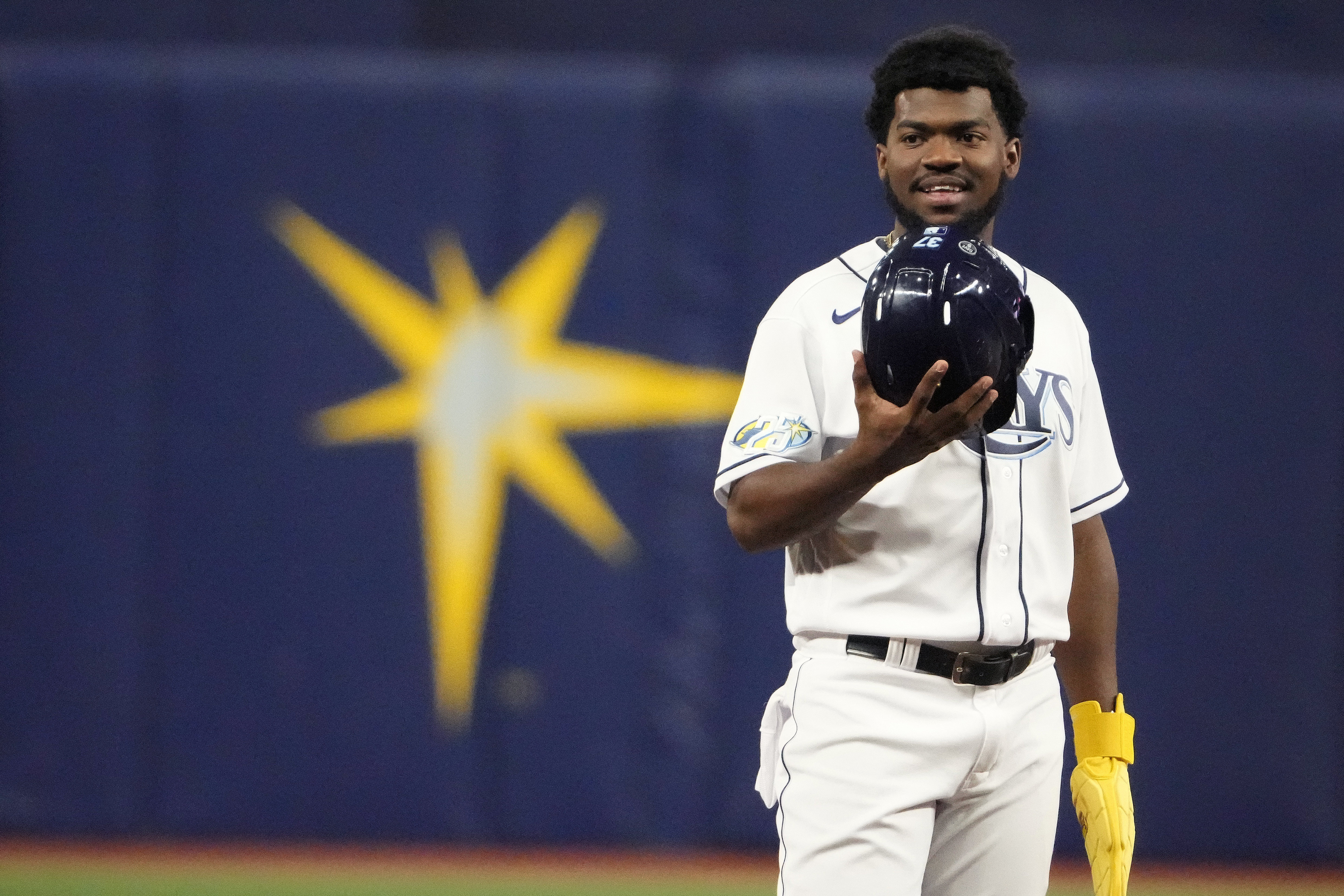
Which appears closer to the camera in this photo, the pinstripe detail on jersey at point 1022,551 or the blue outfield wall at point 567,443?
the pinstripe detail on jersey at point 1022,551

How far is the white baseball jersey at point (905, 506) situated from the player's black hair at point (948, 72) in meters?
0.25

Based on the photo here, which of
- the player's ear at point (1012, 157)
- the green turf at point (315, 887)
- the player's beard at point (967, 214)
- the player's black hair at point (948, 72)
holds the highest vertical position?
the player's black hair at point (948, 72)

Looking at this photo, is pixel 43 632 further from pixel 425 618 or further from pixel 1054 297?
pixel 1054 297

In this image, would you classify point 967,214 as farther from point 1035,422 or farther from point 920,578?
point 920,578

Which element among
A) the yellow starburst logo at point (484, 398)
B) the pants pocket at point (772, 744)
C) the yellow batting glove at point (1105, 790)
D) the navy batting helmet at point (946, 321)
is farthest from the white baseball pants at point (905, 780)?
the yellow starburst logo at point (484, 398)

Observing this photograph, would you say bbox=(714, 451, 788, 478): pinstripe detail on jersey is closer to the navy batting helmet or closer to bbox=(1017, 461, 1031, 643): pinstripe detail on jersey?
the navy batting helmet

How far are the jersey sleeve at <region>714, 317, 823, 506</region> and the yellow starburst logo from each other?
2526 mm

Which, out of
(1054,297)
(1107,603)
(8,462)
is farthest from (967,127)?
(8,462)

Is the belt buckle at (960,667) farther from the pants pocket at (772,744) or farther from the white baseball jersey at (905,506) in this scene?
the pants pocket at (772,744)

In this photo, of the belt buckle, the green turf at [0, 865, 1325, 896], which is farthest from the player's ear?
the green turf at [0, 865, 1325, 896]

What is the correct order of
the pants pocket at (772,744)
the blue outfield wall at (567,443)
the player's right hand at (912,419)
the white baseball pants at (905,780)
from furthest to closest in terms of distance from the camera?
1. the blue outfield wall at (567,443)
2. the pants pocket at (772,744)
3. the white baseball pants at (905,780)
4. the player's right hand at (912,419)

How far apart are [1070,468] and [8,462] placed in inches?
141

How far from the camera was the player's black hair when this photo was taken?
191 centimetres

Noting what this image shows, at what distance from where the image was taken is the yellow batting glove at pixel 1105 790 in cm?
193
